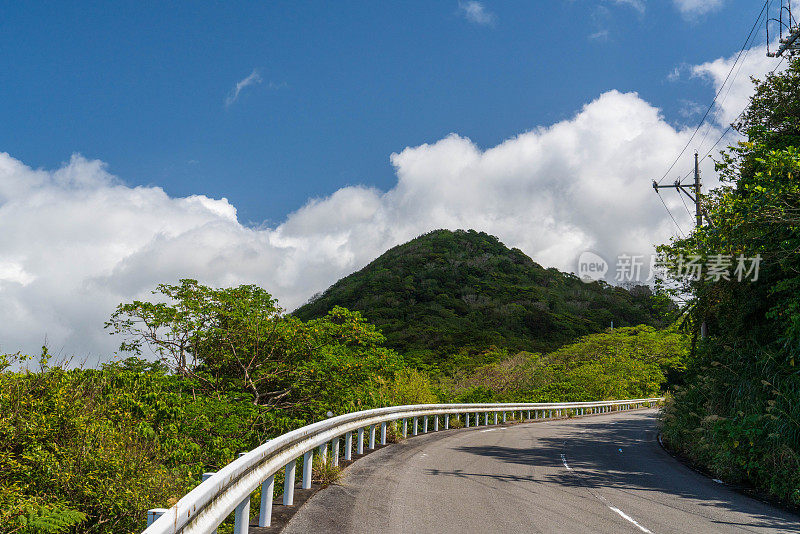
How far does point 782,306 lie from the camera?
42.0 ft

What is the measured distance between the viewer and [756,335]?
1425 cm

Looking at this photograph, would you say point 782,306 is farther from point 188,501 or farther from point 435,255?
point 435,255

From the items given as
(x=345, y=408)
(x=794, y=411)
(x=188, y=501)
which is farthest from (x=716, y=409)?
(x=188, y=501)

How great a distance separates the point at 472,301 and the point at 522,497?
127344 mm

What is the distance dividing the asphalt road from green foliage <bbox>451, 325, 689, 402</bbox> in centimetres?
2581

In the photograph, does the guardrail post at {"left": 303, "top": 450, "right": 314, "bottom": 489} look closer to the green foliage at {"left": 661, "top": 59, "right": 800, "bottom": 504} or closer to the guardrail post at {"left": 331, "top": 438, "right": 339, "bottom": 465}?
the guardrail post at {"left": 331, "top": 438, "right": 339, "bottom": 465}

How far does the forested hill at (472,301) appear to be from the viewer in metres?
97.4

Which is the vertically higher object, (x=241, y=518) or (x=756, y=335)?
(x=756, y=335)

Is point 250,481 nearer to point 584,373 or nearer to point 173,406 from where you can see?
point 173,406

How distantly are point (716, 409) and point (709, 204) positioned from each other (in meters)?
8.25

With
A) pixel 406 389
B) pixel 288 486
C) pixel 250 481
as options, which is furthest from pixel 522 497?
pixel 406 389

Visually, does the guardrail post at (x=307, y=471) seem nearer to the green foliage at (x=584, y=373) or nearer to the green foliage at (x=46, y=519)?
the green foliage at (x=46, y=519)

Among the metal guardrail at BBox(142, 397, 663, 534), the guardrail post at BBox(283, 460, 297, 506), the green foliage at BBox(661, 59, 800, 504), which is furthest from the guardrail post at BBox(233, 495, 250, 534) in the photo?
the green foliage at BBox(661, 59, 800, 504)

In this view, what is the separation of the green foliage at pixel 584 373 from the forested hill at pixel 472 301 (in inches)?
520
